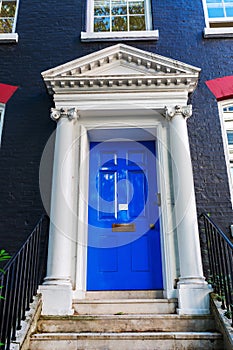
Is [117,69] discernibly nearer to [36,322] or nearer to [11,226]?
A: [11,226]

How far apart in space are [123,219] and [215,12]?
4.20 m

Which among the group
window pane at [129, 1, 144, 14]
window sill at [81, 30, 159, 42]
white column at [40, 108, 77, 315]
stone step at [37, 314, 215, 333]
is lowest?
stone step at [37, 314, 215, 333]

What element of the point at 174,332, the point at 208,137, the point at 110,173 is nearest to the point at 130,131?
the point at 110,173

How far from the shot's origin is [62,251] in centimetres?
410

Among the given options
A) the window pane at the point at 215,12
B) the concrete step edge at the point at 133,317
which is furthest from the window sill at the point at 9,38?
the concrete step edge at the point at 133,317

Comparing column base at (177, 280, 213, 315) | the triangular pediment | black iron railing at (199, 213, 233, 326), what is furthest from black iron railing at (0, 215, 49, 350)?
black iron railing at (199, 213, 233, 326)

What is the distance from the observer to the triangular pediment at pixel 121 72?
15.8 ft

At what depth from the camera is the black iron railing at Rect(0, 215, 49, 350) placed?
351 centimetres

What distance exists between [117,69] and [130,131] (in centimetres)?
100

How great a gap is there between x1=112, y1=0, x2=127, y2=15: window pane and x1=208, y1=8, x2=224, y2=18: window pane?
155 cm

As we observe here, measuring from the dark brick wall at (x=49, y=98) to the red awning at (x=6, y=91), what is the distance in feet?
0.22

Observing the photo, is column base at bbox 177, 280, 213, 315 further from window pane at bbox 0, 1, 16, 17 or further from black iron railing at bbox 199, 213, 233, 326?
window pane at bbox 0, 1, 16, 17

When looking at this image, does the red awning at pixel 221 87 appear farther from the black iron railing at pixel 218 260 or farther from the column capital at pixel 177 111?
the black iron railing at pixel 218 260

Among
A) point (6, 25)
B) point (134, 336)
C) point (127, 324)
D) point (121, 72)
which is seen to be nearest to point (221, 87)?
point (121, 72)
